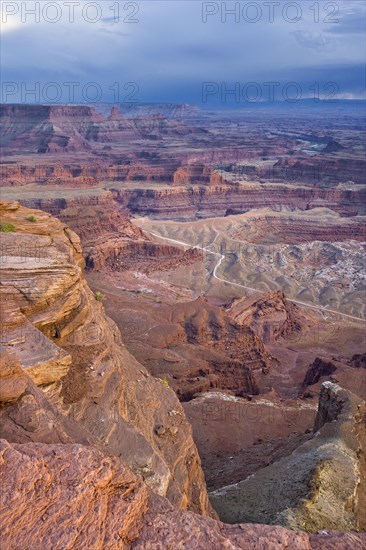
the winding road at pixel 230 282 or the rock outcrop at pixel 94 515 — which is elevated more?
the rock outcrop at pixel 94 515

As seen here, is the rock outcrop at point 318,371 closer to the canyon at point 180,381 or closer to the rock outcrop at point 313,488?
the canyon at point 180,381

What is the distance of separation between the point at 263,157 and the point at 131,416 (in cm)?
15427

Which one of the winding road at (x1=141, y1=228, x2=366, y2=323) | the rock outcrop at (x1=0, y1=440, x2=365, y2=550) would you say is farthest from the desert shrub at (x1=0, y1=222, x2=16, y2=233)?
the winding road at (x1=141, y1=228, x2=366, y2=323)

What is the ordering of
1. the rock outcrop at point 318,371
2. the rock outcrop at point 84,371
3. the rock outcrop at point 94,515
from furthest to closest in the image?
the rock outcrop at point 318,371 < the rock outcrop at point 84,371 < the rock outcrop at point 94,515

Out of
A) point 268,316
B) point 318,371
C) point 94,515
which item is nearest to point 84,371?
point 94,515

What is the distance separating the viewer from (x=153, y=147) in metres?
165

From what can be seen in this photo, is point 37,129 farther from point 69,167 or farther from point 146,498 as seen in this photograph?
point 146,498

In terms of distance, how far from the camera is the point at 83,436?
9086mm

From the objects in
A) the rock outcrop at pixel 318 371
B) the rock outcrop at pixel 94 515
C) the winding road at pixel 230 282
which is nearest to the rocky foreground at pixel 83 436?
the rock outcrop at pixel 94 515

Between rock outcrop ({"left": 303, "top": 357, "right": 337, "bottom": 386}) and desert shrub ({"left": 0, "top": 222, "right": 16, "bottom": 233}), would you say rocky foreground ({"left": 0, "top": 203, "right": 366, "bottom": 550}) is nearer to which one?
desert shrub ({"left": 0, "top": 222, "right": 16, "bottom": 233})

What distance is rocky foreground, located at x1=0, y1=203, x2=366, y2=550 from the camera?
6.07 metres

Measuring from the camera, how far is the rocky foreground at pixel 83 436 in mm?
6074

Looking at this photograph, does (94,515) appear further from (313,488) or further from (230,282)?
(230,282)

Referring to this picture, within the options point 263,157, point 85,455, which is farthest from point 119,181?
point 85,455
